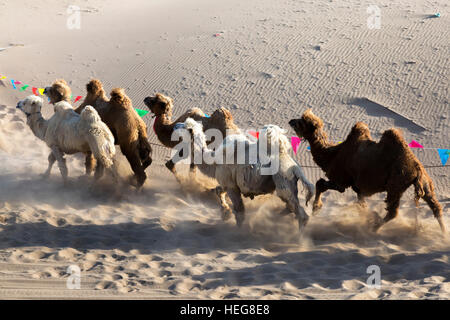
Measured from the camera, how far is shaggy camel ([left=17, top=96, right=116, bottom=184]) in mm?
8688

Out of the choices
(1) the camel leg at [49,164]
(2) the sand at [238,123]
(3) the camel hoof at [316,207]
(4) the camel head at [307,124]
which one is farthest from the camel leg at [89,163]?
(3) the camel hoof at [316,207]

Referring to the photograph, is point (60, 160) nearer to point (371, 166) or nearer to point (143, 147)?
point (143, 147)

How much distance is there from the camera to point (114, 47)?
1683cm

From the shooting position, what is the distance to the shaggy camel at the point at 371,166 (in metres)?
7.39

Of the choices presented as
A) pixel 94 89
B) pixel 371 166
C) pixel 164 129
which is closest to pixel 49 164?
pixel 94 89

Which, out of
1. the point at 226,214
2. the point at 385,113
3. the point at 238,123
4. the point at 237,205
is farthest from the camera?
the point at 238,123

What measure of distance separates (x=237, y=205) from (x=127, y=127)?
2.28m

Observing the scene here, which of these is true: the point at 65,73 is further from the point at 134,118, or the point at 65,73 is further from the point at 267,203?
the point at 267,203

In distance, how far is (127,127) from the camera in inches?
357

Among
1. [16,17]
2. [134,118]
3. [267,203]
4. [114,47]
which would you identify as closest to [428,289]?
[267,203]

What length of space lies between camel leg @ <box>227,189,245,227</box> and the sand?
7.9 inches

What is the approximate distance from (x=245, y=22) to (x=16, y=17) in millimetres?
8130

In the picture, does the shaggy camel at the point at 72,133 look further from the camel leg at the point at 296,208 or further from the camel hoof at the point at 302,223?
the camel hoof at the point at 302,223

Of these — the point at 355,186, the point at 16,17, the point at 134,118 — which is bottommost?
the point at 355,186
